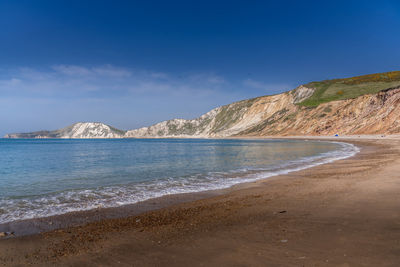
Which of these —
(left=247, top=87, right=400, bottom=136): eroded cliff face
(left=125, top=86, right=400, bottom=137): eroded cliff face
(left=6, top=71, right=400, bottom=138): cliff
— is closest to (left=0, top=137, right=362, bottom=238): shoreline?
(left=247, top=87, right=400, bottom=136): eroded cliff face

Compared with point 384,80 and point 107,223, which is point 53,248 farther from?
point 384,80

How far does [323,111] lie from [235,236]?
97.7 m

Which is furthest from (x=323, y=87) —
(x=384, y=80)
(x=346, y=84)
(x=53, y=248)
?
(x=53, y=248)

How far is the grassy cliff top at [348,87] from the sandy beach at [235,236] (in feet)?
333

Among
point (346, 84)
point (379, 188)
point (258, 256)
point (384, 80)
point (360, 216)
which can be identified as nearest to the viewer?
point (258, 256)

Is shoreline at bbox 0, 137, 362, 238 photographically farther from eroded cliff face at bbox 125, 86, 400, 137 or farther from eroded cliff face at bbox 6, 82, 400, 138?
eroded cliff face at bbox 125, 86, 400, 137

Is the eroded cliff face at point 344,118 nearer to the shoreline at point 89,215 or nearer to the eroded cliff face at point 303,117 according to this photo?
the eroded cliff face at point 303,117

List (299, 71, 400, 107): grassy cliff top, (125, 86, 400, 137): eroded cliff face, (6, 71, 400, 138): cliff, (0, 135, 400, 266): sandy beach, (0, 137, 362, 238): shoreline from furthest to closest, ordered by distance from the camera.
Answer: (299, 71, 400, 107): grassy cliff top, (6, 71, 400, 138): cliff, (125, 86, 400, 137): eroded cliff face, (0, 137, 362, 238): shoreline, (0, 135, 400, 266): sandy beach

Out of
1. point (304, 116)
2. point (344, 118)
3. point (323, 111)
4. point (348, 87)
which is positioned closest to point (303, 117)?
point (304, 116)

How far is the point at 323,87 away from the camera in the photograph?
390 ft

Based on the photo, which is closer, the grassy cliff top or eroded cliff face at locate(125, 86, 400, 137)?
eroded cliff face at locate(125, 86, 400, 137)

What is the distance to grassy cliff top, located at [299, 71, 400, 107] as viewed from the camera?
95.4 metres

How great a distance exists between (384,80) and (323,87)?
2390 centimetres

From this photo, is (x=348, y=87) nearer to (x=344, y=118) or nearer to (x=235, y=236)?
(x=344, y=118)
